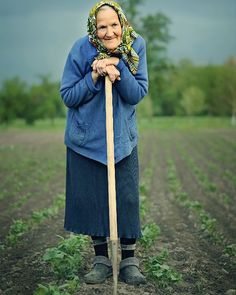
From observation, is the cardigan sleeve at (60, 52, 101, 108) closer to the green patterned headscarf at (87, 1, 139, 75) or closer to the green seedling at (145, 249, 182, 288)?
the green patterned headscarf at (87, 1, 139, 75)

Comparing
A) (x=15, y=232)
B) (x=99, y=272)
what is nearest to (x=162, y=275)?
(x=99, y=272)

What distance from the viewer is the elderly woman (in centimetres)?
382

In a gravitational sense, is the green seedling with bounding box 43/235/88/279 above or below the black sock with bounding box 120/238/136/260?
below

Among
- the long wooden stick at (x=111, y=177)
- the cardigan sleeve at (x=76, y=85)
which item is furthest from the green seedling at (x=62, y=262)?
the cardigan sleeve at (x=76, y=85)

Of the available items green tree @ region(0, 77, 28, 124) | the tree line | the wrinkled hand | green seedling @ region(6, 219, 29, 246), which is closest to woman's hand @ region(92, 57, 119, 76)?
the wrinkled hand

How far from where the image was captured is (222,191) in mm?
10352

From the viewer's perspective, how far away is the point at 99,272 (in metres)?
4.14

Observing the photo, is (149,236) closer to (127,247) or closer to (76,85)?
(127,247)

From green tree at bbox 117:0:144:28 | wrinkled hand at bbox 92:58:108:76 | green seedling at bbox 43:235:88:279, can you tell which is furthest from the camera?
green tree at bbox 117:0:144:28

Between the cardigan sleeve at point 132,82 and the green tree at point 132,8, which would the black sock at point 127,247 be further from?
the green tree at point 132,8

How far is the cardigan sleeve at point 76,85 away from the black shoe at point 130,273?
1377 mm

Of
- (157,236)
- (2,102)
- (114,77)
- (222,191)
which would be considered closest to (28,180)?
(222,191)

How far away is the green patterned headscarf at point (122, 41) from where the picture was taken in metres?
3.80

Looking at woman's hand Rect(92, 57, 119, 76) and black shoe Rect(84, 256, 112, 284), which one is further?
black shoe Rect(84, 256, 112, 284)
